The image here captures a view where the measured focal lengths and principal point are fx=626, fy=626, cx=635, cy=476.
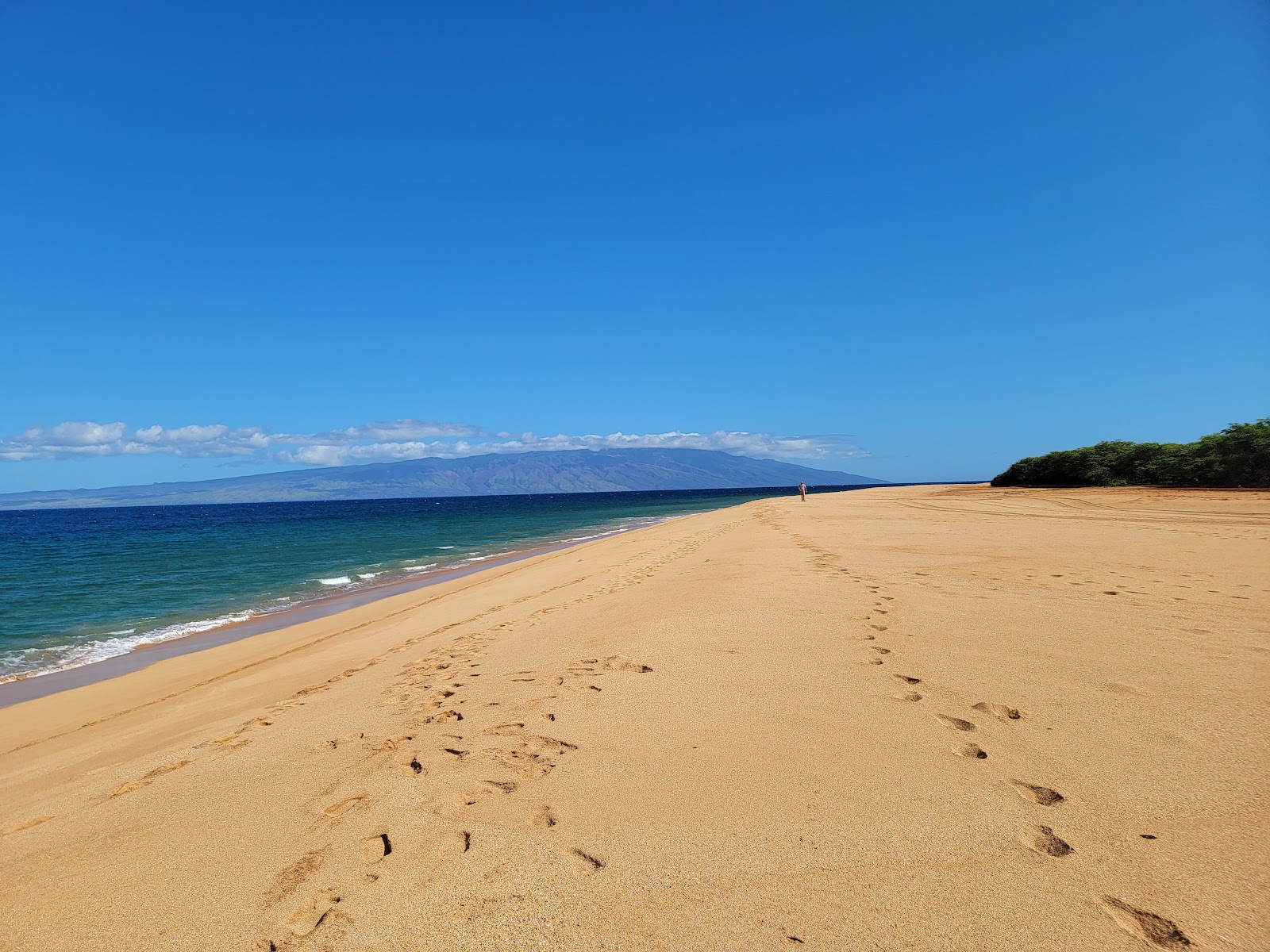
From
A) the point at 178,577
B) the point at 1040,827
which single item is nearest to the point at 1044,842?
the point at 1040,827

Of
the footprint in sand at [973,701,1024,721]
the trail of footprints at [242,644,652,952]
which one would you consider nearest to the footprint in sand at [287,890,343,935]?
the trail of footprints at [242,644,652,952]

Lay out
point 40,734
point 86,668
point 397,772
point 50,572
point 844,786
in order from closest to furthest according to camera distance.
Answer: point 844,786 → point 397,772 → point 40,734 → point 86,668 → point 50,572

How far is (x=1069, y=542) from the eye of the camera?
40.1 feet

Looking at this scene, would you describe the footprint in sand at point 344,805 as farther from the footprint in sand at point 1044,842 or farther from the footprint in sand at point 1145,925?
the footprint in sand at point 1145,925

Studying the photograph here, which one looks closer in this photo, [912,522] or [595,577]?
[595,577]

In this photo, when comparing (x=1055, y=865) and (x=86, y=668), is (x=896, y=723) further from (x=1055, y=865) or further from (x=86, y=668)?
(x=86, y=668)

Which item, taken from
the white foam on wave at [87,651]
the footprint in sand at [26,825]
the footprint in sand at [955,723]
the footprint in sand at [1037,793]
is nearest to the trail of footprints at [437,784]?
the footprint in sand at [26,825]

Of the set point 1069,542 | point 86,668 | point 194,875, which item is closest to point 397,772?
point 194,875

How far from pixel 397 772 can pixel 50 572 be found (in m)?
26.7

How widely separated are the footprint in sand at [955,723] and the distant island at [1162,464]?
1253 inches

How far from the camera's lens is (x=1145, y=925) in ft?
6.71

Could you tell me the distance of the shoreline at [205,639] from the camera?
8.90 m

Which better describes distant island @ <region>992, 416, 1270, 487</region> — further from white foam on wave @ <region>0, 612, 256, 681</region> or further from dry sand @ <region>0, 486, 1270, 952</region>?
white foam on wave @ <region>0, 612, 256, 681</region>

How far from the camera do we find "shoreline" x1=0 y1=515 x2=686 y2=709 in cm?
890
